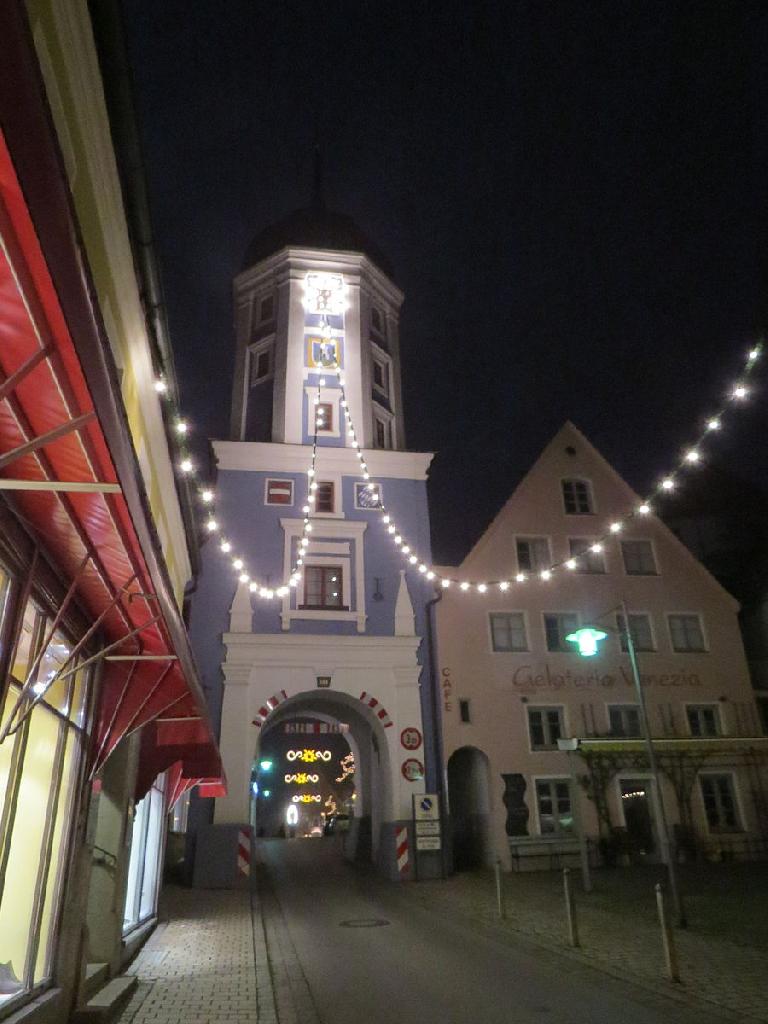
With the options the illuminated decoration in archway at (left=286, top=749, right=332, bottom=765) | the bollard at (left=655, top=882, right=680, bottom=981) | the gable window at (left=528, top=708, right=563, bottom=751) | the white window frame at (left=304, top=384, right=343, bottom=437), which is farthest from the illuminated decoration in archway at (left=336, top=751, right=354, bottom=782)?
the bollard at (left=655, top=882, right=680, bottom=981)

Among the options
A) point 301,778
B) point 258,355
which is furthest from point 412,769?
point 301,778

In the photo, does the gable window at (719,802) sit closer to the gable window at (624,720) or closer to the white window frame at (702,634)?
the gable window at (624,720)

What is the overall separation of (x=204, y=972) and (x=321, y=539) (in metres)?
14.1

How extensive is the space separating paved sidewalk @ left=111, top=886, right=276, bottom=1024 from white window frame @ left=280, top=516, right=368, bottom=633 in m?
8.31

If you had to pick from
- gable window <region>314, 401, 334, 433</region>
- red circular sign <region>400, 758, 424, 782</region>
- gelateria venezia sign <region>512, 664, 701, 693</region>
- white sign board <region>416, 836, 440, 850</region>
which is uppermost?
gable window <region>314, 401, 334, 433</region>

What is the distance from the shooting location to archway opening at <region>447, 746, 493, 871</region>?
70.1ft

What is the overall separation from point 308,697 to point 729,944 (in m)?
13.3

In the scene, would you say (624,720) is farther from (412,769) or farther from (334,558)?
(334,558)

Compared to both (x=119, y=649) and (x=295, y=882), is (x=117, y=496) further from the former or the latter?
(x=295, y=882)

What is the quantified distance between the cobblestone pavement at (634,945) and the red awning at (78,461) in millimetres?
6432

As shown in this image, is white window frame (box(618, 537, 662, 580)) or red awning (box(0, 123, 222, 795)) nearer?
red awning (box(0, 123, 222, 795))

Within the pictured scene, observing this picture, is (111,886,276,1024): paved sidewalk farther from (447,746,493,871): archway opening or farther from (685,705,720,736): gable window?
(685,705,720,736): gable window

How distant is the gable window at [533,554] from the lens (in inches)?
934

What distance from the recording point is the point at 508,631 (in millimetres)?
22844
